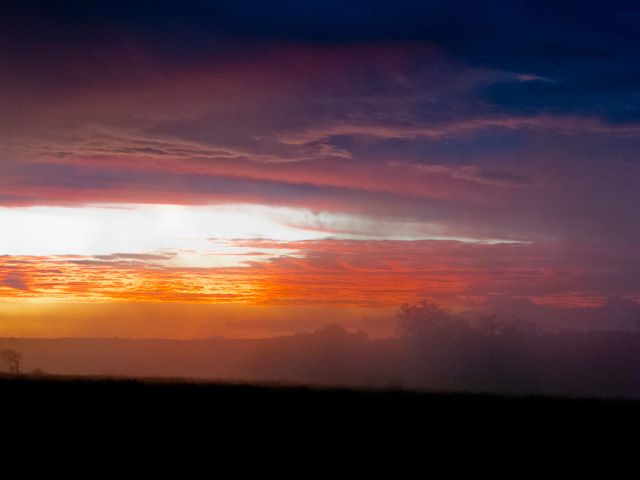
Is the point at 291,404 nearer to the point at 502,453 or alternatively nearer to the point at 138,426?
the point at 138,426

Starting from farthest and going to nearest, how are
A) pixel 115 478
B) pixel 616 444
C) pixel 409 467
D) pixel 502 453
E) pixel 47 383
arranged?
pixel 47 383
pixel 616 444
pixel 502 453
pixel 409 467
pixel 115 478

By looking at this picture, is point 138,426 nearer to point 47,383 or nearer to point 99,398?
point 99,398

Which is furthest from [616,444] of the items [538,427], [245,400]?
[245,400]

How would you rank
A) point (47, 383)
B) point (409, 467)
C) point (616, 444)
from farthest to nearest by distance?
Result: point (47, 383)
point (616, 444)
point (409, 467)

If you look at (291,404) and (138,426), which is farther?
(291,404)

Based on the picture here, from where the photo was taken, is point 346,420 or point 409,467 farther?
point 346,420

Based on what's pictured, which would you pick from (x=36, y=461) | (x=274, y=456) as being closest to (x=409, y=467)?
(x=274, y=456)

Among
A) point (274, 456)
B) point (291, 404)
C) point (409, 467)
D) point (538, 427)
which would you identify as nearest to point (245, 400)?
point (291, 404)

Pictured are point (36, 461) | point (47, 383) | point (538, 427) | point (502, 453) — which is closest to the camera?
point (36, 461)

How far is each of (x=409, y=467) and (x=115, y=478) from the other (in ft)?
36.9

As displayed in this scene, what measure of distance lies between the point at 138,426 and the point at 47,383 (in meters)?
14.9

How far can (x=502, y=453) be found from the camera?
2894 centimetres

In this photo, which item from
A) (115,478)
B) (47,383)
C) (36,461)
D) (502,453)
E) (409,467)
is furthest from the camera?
(47,383)

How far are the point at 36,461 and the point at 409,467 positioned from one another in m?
14.3
